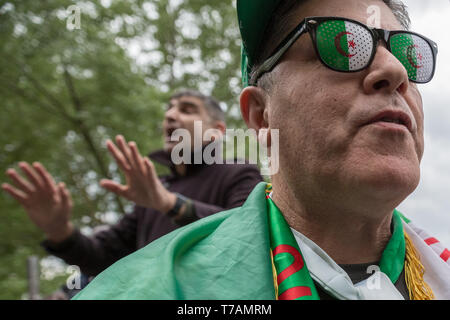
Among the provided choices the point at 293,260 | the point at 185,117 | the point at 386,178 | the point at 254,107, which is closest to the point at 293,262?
the point at 293,260

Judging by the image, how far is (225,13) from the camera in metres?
9.71

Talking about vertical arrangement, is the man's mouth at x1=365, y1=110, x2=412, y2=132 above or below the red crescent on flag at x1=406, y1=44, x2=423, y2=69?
below

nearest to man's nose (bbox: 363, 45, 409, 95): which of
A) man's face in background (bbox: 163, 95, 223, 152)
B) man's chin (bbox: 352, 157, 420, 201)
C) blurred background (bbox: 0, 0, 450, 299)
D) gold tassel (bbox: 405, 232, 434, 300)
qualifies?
man's chin (bbox: 352, 157, 420, 201)

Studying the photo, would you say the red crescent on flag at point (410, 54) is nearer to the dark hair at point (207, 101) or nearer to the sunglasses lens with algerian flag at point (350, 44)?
the sunglasses lens with algerian flag at point (350, 44)

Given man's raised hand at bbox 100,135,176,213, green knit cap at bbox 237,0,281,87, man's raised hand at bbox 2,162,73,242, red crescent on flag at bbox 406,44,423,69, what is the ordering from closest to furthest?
red crescent on flag at bbox 406,44,423,69, green knit cap at bbox 237,0,281,87, man's raised hand at bbox 100,135,176,213, man's raised hand at bbox 2,162,73,242

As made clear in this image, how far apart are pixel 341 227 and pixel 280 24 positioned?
742 millimetres

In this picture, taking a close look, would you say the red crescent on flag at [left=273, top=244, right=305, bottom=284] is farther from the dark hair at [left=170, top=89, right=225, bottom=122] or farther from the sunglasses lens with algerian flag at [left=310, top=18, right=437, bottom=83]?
the dark hair at [left=170, top=89, right=225, bottom=122]

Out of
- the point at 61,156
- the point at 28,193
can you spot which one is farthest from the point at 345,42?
the point at 61,156

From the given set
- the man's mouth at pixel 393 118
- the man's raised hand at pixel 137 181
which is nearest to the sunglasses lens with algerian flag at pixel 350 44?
the man's mouth at pixel 393 118

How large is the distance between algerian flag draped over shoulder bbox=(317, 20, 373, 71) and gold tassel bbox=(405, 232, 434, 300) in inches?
25.9

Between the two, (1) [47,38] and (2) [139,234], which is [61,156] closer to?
(1) [47,38]

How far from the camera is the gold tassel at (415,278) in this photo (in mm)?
1300

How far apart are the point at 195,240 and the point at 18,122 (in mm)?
7136

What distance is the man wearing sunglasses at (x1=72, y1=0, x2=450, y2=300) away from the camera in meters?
1.21
